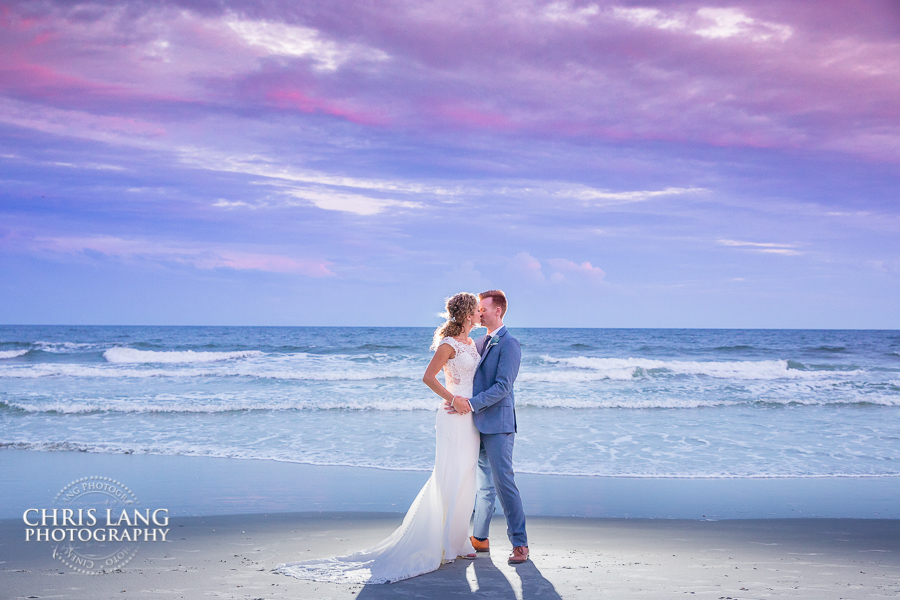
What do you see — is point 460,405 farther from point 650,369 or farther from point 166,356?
point 166,356

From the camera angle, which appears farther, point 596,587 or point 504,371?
point 504,371

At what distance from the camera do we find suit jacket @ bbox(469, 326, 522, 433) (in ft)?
15.1

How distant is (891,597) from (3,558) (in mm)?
6277

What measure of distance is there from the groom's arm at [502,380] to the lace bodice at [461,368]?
4.5 inches

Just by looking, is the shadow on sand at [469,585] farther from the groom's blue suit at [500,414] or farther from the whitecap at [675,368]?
the whitecap at [675,368]

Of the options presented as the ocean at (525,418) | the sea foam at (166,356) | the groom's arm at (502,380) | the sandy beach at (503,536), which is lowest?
the sea foam at (166,356)

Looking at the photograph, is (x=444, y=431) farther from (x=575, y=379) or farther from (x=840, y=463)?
(x=575, y=379)

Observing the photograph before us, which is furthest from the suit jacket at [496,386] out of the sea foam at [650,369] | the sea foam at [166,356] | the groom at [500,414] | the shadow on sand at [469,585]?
the sea foam at [166,356]

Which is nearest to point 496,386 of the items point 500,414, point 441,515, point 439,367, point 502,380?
point 502,380

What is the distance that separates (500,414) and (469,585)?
118cm

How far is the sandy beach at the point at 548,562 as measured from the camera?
13.3 feet

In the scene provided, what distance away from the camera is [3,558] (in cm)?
481

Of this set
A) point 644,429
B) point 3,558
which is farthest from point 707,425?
point 3,558

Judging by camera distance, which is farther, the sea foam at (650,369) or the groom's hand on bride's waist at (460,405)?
the sea foam at (650,369)
